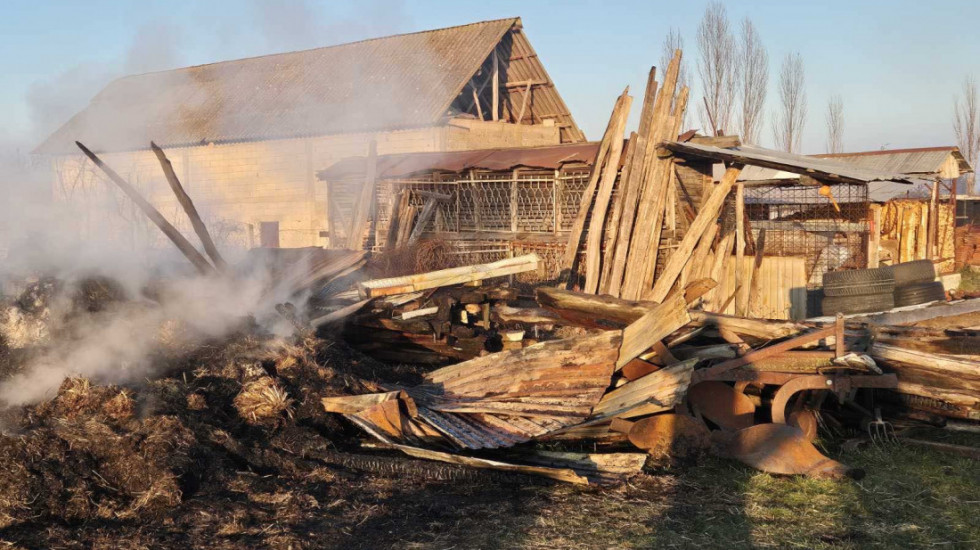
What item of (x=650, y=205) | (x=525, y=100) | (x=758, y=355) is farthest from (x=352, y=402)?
(x=525, y=100)

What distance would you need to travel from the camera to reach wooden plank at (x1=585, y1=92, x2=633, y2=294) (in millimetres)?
11609

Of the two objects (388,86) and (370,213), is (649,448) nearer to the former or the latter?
(370,213)

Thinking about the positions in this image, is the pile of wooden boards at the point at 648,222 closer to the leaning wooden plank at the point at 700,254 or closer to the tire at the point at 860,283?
the leaning wooden plank at the point at 700,254

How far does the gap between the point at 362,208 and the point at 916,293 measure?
32.1 ft

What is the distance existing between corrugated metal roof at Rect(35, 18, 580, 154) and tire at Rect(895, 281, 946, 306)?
1402 centimetres

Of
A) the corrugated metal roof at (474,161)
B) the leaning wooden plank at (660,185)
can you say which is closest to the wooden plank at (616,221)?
the leaning wooden plank at (660,185)

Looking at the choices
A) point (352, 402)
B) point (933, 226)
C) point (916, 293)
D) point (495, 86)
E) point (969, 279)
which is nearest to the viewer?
point (352, 402)

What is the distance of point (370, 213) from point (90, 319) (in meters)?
10.2

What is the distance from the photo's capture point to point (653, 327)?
656 cm

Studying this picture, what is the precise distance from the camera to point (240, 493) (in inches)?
202

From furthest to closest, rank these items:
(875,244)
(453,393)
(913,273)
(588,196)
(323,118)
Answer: (323,118), (875,244), (588,196), (913,273), (453,393)

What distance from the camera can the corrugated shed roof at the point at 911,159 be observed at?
85.6 feet

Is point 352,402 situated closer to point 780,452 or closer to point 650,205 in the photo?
point 780,452

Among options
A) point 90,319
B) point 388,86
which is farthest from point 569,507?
point 388,86
